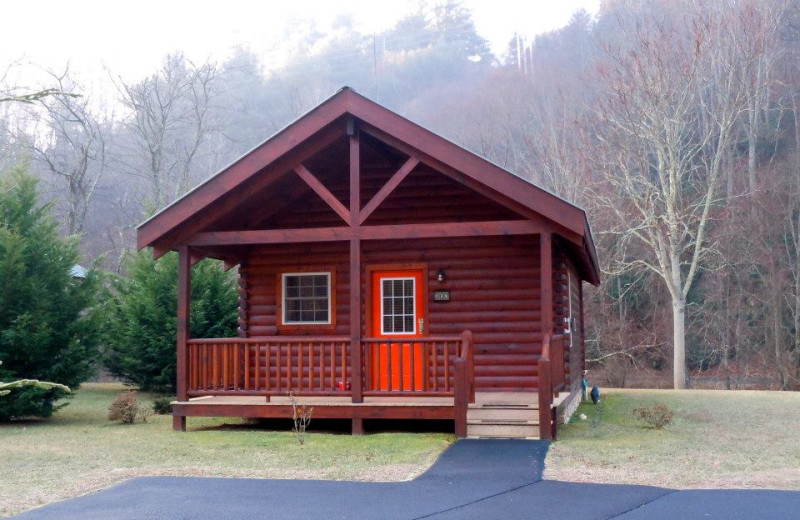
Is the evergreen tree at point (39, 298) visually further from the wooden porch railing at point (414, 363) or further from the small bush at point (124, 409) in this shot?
the wooden porch railing at point (414, 363)

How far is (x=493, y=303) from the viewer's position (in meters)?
14.6

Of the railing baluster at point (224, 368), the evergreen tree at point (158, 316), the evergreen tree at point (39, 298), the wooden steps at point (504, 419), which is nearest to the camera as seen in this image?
the wooden steps at point (504, 419)

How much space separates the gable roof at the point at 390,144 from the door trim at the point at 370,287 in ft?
9.36

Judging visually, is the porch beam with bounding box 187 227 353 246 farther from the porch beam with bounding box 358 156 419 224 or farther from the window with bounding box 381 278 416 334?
the window with bounding box 381 278 416 334

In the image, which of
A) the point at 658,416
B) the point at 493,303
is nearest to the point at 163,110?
the point at 493,303

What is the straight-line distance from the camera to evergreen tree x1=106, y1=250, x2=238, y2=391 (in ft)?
66.5

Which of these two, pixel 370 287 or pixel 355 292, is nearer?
pixel 355 292

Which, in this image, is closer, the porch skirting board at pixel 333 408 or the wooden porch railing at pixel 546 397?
the wooden porch railing at pixel 546 397

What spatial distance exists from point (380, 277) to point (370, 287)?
0.84 feet

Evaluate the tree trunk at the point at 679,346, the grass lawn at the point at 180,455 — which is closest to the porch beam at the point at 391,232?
the grass lawn at the point at 180,455

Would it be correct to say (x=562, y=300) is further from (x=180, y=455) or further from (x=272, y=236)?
(x=180, y=455)

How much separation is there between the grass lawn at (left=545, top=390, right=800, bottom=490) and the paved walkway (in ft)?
1.86

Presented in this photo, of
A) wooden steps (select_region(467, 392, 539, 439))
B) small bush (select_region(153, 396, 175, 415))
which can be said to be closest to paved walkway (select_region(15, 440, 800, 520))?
wooden steps (select_region(467, 392, 539, 439))

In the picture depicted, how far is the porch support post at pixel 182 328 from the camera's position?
12.9 m
